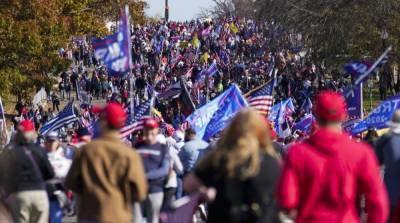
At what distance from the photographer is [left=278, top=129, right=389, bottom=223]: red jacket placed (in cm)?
693

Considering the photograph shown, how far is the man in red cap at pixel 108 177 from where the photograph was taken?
8062mm

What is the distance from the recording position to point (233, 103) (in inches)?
707

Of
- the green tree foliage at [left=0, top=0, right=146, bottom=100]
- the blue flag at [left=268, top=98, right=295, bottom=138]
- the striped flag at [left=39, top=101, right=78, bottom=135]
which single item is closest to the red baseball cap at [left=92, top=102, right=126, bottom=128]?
the striped flag at [left=39, top=101, right=78, bottom=135]

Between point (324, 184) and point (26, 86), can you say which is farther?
point (26, 86)

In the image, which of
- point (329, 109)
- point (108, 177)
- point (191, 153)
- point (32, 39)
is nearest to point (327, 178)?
point (329, 109)

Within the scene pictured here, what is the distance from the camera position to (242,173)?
23.7ft

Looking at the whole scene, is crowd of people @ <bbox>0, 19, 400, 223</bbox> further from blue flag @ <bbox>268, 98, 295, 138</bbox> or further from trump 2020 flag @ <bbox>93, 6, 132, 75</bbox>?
blue flag @ <bbox>268, 98, 295, 138</bbox>

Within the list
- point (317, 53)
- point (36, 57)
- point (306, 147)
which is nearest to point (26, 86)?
point (36, 57)

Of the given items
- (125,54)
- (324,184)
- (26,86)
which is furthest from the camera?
(26,86)

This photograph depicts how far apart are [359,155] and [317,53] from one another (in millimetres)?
44384

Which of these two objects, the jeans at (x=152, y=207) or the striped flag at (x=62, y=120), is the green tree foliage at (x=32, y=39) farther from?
the jeans at (x=152, y=207)

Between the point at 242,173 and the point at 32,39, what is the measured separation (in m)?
30.9

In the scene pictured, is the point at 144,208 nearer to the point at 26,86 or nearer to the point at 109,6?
the point at 26,86

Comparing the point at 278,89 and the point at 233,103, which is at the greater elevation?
the point at 233,103
